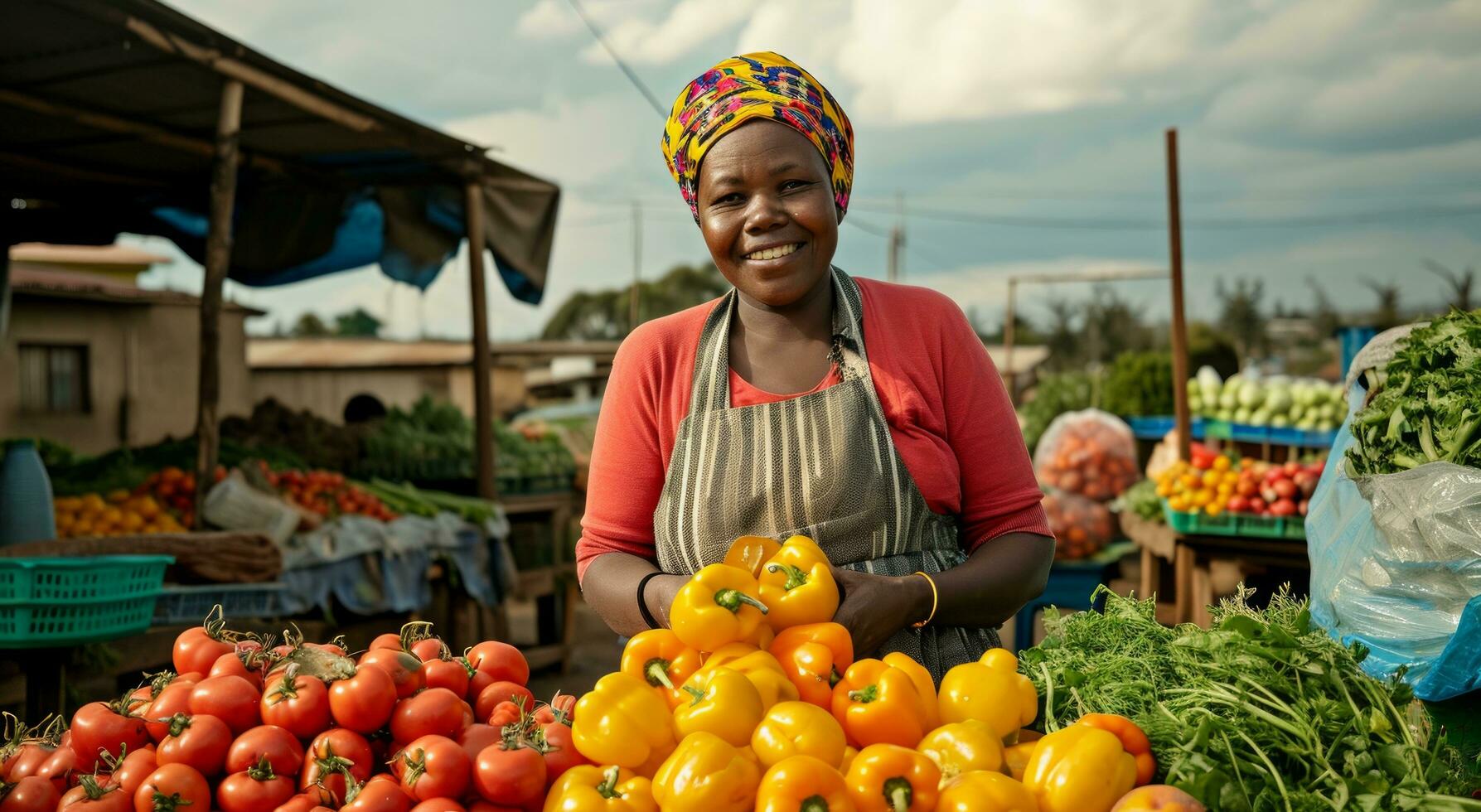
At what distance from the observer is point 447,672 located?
1.96m

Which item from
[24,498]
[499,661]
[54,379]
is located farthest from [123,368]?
[499,661]

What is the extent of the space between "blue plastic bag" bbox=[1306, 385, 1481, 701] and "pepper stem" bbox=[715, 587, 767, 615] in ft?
6.32

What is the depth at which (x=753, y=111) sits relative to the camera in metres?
2.24

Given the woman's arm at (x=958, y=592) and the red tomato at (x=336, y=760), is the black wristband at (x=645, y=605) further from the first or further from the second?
the red tomato at (x=336, y=760)

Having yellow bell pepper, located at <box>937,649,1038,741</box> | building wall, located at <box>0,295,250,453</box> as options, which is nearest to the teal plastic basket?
yellow bell pepper, located at <box>937,649,1038,741</box>

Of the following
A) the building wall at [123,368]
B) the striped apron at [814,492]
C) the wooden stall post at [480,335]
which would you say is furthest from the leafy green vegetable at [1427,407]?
the building wall at [123,368]

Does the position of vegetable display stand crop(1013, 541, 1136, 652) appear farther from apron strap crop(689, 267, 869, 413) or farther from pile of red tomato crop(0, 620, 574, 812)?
pile of red tomato crop(0, 620, 574, 812)

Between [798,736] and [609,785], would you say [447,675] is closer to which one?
[609,785]

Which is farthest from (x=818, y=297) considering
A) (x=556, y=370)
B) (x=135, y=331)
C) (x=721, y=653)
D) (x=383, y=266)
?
(x=556, y=370)

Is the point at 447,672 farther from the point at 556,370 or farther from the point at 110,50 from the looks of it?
the point at 556,370

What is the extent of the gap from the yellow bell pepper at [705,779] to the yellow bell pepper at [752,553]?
1.66ft

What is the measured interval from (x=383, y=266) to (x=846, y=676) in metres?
8.41

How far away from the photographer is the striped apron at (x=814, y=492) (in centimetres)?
228

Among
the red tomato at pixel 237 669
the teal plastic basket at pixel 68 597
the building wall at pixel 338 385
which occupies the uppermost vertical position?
the building wall at pixel 338 385
